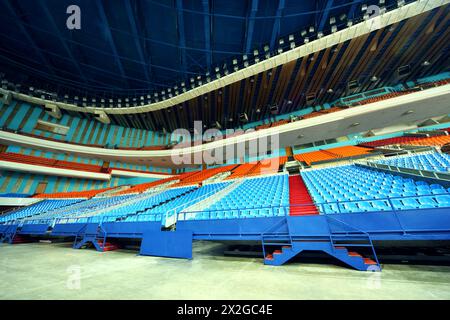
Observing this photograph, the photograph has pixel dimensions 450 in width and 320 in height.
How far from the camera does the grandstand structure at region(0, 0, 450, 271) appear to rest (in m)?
4.00

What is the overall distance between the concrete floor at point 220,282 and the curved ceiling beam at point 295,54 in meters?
10.1

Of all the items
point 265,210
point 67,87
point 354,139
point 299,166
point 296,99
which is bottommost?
point 265,210

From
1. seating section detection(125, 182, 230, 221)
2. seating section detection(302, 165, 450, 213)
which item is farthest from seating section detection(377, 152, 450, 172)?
seating section detection(125, 182, 230, 221)

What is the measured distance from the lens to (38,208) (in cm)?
1086

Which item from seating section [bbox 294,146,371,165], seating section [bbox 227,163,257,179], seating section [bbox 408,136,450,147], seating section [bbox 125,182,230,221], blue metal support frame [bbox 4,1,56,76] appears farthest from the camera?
seating section [bbox 227,163,257,179]

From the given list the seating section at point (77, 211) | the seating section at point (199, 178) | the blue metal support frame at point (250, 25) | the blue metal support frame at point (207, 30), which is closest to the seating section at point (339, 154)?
the seating section at point (199, 178)

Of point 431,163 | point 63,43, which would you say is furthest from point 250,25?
point 63,43

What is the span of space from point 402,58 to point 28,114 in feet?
90.8

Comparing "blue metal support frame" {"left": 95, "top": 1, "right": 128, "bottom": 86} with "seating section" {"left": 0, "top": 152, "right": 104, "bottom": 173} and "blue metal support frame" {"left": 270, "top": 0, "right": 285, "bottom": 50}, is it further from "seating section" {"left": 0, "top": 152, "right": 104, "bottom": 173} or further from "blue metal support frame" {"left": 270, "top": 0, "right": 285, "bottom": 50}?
"blue metal support frame" {"left": 270, "top": 0, "right": 285, "bottom": 50}

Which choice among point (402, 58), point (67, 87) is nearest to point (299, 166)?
point (402, 58)

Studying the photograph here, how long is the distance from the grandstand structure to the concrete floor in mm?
479
